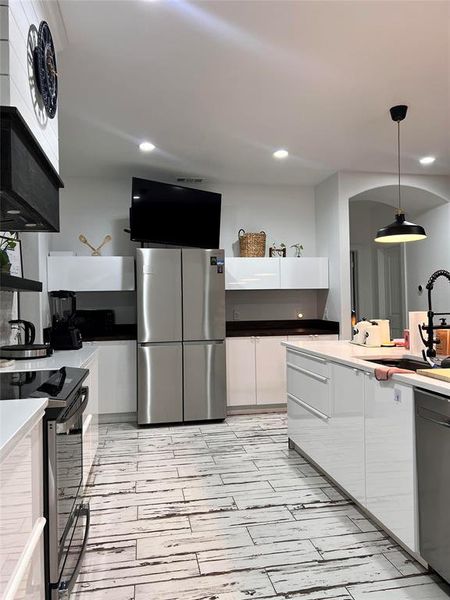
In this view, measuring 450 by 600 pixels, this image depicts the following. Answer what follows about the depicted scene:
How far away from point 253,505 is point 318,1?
2807mm

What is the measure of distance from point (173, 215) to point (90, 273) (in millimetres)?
1095

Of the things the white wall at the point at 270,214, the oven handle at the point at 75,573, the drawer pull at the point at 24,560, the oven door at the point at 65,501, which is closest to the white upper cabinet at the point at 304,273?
the white wall at the point at 270,214

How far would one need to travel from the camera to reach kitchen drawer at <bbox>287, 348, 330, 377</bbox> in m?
2.81

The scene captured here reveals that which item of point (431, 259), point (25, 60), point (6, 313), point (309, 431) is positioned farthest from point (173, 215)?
point (431, 259)

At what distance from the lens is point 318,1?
2.09 m

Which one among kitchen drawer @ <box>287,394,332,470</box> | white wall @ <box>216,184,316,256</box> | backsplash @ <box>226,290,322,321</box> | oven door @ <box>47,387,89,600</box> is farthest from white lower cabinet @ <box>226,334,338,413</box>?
oven door @ <box>47,387,89,600</box>

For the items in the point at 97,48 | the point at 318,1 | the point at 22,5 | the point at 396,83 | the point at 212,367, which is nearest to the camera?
the point at 22,5

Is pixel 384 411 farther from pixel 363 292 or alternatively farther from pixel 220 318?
pixel 363 292

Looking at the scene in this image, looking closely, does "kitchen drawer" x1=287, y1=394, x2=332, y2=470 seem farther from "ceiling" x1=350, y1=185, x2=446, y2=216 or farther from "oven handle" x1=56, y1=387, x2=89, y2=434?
"ceiling" x1=350, y1=185, x2=446, y2=216

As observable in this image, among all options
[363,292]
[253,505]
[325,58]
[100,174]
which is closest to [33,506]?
[253,505]

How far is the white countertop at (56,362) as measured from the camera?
8.07 feet

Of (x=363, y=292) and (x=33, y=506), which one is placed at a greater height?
(x=363, y=292)

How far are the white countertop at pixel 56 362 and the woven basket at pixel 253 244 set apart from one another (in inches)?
97.2

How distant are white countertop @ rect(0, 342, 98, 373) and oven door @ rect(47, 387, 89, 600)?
52 centimetres
